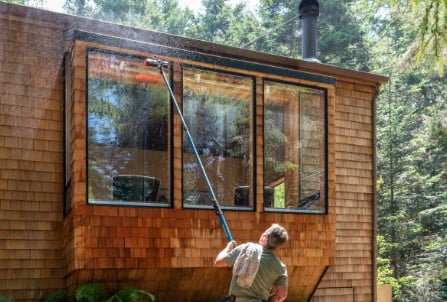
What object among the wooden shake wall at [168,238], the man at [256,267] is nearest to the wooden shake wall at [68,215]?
the wooden shake wall at [168,238]

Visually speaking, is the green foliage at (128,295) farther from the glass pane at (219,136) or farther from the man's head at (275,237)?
the man's head at (275,237)

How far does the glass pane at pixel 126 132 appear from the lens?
23.6 feet

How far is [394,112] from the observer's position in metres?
24.1

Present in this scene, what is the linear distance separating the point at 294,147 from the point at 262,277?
3165 millimetres

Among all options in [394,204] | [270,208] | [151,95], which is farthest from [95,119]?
[394,204]

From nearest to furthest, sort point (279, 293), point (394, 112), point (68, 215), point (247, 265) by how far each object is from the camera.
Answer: point (247, 265)
point (279, 293)
point (68, 215)
point (394, 112)

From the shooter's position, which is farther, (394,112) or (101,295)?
(394,112)

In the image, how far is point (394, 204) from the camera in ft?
73.0

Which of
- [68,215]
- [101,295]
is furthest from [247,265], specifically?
[68,215]

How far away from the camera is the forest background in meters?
20.8

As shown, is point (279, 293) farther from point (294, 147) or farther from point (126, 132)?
point (294, 147)

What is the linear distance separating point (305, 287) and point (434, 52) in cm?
390

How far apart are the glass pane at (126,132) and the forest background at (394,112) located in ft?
13.0

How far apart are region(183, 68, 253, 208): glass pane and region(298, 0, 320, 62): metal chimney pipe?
10.0 feet
